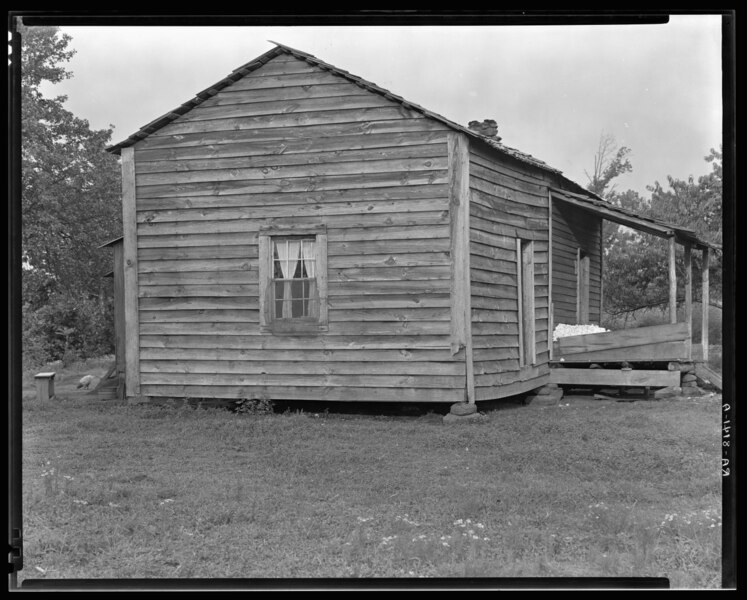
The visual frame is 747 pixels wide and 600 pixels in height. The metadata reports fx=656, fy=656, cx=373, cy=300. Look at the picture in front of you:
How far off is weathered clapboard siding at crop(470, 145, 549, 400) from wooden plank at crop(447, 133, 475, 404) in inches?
8.9

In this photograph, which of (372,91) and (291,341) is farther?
(291,341)

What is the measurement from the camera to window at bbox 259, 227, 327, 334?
364 inches

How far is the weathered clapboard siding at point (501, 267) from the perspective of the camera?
933 centimetres

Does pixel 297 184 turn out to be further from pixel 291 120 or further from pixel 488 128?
pixel 488 128

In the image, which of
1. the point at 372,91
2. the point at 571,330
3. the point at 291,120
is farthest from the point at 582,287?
the point at 291,120

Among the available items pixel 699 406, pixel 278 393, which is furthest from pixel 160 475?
pixel 699 406

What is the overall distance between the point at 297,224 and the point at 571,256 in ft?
21.8

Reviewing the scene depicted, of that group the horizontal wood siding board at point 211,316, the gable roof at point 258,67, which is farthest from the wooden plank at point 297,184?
the horizontal wood siding board at point 211,316

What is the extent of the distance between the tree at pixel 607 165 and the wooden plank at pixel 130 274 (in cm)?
637

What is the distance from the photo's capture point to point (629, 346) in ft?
34.2

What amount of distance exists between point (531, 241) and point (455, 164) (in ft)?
8.93

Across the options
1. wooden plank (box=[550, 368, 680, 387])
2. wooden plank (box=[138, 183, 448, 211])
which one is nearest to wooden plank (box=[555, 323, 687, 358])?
wooden plank (box=[550, 368, 680, 387])

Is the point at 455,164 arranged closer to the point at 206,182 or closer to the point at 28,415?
the point at 206,182

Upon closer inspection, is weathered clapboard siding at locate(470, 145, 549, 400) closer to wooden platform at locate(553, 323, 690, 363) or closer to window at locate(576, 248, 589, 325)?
wooden platform at locate(553, 323, 690, 363)
